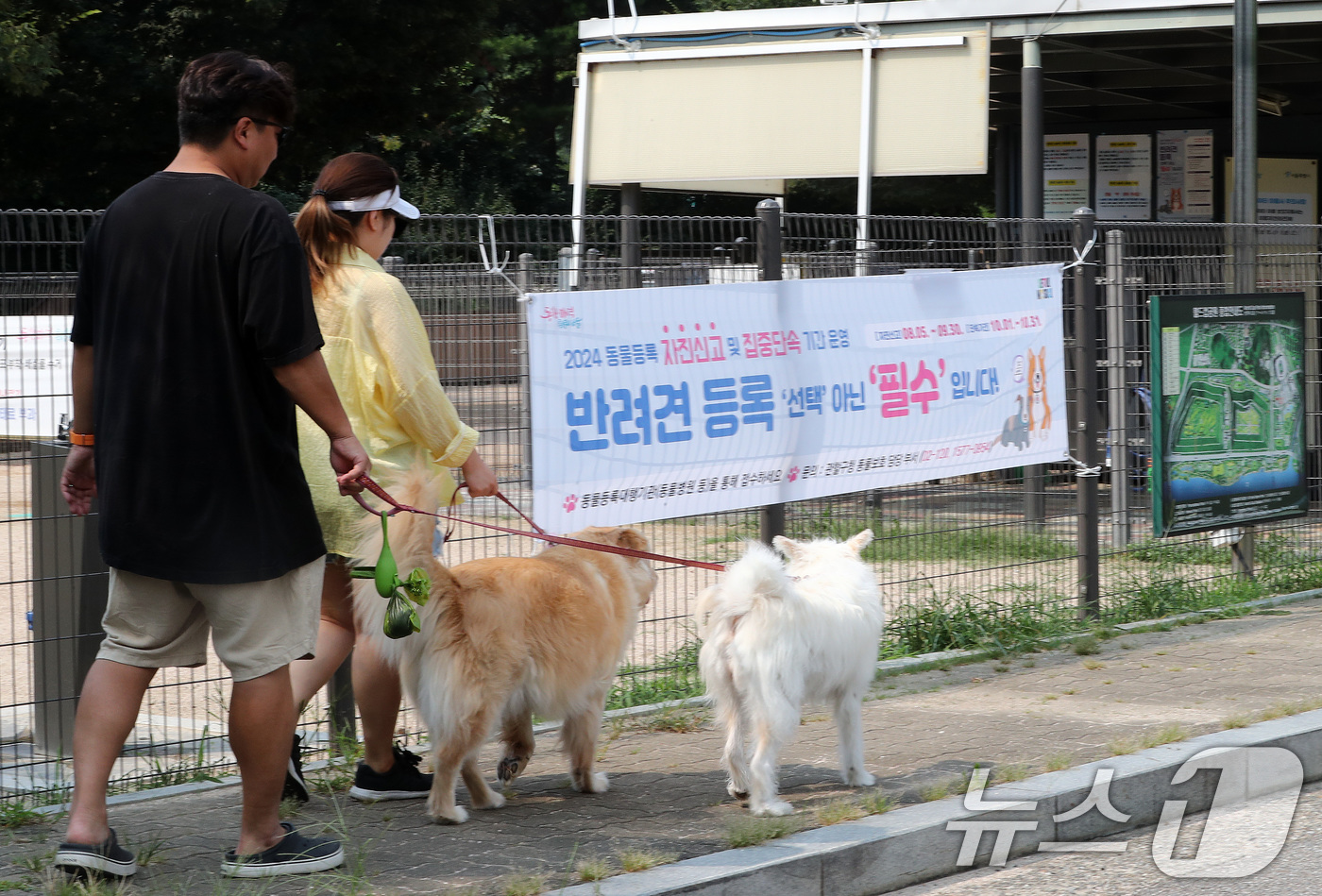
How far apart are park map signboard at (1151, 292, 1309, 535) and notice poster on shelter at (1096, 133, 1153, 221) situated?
6.88 m

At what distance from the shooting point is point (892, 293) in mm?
6738

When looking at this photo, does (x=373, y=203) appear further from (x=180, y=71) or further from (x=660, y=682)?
(x=180, y=71)

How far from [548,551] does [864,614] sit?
116 cm

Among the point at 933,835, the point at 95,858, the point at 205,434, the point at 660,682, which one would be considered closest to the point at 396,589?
the point at 205,434

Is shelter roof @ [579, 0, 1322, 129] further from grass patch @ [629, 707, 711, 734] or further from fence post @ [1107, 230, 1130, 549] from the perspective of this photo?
grass patch @ [629, 707, 711, 734]

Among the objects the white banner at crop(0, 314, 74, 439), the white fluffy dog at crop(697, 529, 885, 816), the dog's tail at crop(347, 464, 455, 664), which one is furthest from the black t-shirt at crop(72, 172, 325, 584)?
the white fluffy dog at crop(697, 529, 885, 816)

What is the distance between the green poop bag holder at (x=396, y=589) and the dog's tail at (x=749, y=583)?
1072 mm

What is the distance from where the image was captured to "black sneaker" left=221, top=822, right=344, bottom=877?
3.71 meters

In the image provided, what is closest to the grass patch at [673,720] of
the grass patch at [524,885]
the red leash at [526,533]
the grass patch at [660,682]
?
the grass patch at [660,682]

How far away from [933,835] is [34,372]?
3520mm

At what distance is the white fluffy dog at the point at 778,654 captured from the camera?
449cm

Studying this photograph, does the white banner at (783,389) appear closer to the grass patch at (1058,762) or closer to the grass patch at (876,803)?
the grass patch at (876,803)

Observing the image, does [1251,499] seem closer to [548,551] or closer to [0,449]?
[548,551]

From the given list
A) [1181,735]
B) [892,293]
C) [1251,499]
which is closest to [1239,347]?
[1251,499]
